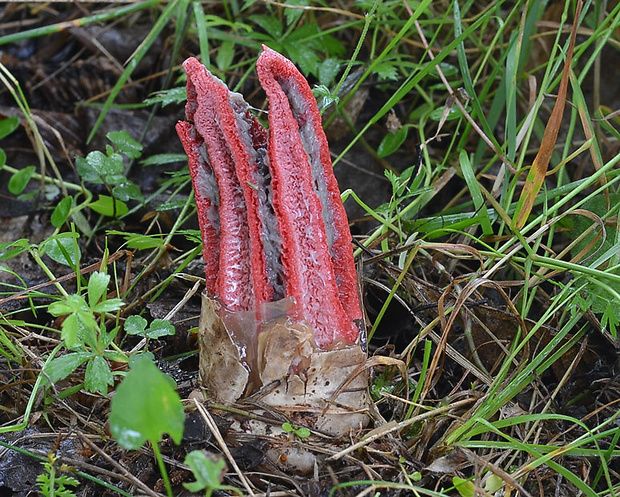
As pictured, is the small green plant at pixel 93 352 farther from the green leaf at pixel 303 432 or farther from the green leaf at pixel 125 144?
the green leaf at pixel 125 144

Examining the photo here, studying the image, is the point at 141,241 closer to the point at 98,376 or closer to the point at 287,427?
the point at 98,376

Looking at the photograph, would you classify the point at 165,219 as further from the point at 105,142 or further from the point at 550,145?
the point at 550,145

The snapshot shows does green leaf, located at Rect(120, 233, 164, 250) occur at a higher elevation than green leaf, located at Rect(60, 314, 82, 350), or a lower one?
lower

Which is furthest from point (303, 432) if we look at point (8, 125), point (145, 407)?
point (8, 125)

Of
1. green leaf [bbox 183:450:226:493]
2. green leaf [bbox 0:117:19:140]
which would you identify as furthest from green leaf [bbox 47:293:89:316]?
green leaf [bbox 0:117:19:140]

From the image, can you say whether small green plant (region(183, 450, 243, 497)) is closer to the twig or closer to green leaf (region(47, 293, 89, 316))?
the twig

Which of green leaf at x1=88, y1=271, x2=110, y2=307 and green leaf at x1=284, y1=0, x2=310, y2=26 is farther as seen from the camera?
green leaf at x1=284, y1=0, x2=310, y2=26

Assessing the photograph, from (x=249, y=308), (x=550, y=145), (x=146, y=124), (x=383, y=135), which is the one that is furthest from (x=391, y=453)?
(x=146, y=124)
